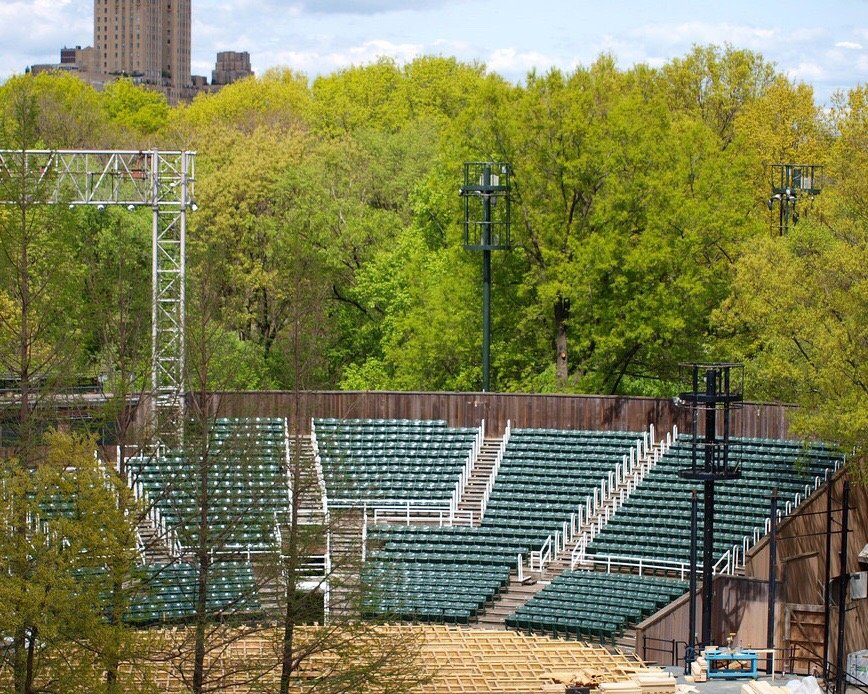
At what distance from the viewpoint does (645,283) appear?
44.8 m

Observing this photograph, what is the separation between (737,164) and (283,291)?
16.3 m

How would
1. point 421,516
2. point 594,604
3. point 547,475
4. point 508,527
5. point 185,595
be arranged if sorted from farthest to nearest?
point 547,475, point 421,516, point 508,527, point 594,604, point 185,595

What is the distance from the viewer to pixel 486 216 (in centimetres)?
4331

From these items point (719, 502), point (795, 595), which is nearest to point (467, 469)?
point (719, 502)

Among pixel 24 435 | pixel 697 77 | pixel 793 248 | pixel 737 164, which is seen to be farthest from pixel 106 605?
pixel 697 77

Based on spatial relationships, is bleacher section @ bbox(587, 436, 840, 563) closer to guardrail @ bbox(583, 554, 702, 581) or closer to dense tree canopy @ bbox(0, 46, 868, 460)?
guardrail @ bbox(583, 554, 702, 581)

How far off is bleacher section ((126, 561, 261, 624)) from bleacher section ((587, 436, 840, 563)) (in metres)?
9.72

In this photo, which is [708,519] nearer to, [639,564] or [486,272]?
[639,564]

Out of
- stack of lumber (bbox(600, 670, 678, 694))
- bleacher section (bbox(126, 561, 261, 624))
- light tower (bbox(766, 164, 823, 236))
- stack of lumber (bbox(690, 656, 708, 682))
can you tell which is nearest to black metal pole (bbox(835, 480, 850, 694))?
stack of lumber (bbox(690, 656, 708, 682))

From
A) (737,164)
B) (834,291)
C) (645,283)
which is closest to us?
(834,291)

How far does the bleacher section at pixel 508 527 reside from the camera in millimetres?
36219

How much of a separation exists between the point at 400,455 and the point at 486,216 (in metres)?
6.86

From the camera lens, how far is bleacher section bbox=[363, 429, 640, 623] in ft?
119

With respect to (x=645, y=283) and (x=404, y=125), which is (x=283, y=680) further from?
(x=404, y=125)
